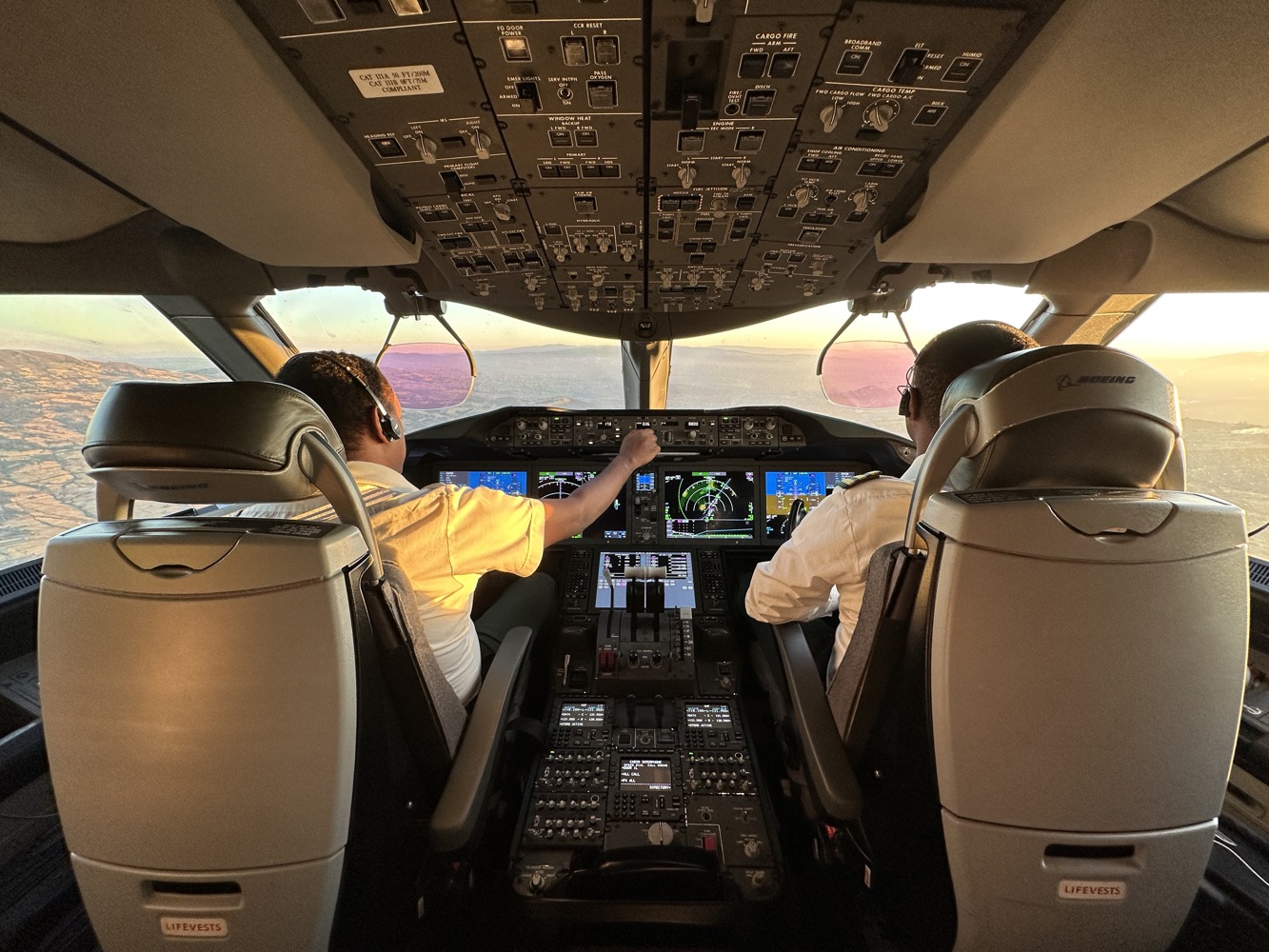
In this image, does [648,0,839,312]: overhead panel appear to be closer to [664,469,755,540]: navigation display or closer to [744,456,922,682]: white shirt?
[744,456,922,682]: white shirt

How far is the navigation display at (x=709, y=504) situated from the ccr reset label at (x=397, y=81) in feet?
5.94

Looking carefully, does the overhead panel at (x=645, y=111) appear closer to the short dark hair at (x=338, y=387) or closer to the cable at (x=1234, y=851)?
the short dark hair at (x=338, y=387)

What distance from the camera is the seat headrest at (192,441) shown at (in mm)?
755

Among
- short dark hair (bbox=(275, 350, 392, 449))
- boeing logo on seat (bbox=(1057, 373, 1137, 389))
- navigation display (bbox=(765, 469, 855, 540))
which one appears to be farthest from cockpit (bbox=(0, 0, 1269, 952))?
navigation display (bbox=(765, 469, 855, 540))

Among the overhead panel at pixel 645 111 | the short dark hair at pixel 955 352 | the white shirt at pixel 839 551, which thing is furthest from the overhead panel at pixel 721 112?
the white shirt at pixel 839 551

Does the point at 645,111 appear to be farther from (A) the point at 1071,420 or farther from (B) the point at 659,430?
(B) the point at 659,430

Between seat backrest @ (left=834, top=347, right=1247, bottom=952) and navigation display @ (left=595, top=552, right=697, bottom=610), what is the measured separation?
1.54 m

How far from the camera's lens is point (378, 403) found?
139cm

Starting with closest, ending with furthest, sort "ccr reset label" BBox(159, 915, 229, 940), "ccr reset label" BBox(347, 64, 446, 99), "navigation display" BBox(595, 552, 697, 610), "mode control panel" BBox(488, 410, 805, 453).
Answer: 1. "ccr reset label" BBox(159, 915, 229, 940)
2. "ccr reset label" BBox(347, 64, 446, 99)
3. "navigation display" BBox(595, 552, 697, 610)
4. "mode control panel" BBox(488, 410, 805, 453)

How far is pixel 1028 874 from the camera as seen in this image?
93 cm

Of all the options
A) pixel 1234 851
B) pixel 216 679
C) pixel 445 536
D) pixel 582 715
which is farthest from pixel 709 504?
pixel 216 679

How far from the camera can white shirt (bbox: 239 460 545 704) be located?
125cm

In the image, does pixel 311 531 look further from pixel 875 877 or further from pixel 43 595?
pixel 875 877

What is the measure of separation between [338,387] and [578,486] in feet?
4.80
